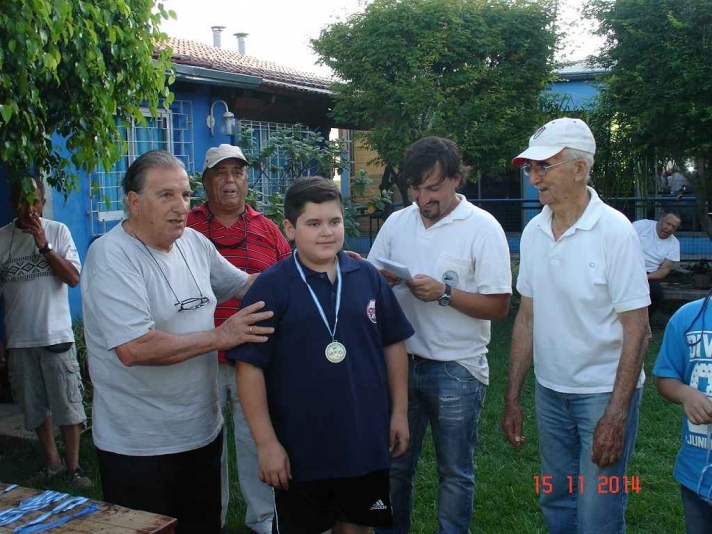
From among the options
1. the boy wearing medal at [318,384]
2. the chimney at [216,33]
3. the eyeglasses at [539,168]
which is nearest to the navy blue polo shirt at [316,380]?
the boy wearing medal at [318,384]

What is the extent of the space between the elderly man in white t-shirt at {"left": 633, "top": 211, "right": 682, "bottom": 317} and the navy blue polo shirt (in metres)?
7.22

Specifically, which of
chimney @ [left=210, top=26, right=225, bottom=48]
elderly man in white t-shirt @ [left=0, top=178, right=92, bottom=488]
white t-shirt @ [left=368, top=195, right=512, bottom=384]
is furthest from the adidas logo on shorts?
chimney @ [left=210, top=26, right=225, bottom=48]

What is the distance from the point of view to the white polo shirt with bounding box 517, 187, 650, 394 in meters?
3.05

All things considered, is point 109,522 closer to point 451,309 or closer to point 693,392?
point 451,309

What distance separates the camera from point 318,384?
9.32 ft

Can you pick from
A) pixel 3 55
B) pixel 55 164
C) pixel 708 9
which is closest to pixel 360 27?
pixel 708 9

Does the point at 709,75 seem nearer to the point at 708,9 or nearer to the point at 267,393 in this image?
the point at 708,9

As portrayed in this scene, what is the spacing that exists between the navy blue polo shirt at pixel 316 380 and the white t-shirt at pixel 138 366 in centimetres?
35

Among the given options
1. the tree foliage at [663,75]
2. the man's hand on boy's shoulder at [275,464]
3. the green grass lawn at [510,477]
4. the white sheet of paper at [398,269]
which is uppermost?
the tree foliage at [663,75]

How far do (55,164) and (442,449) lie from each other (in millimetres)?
3151

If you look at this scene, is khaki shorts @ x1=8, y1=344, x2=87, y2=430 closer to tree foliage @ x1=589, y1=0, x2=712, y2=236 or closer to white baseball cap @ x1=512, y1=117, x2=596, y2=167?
white baseball cap @ x1=512, y1=117, x2=596, y2=167

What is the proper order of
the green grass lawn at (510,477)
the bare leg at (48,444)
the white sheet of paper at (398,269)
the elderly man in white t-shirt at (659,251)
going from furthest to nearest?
the elderly man in white t-shirt at (659,251), the bare leg at (48,444), the green grass lawn at (510,477), the white sheet of paper at (398,269)

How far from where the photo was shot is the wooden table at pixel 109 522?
8.14 ft

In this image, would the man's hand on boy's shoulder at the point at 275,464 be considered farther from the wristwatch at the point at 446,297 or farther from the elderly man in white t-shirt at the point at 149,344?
the wristwatch at the point at 446,297
